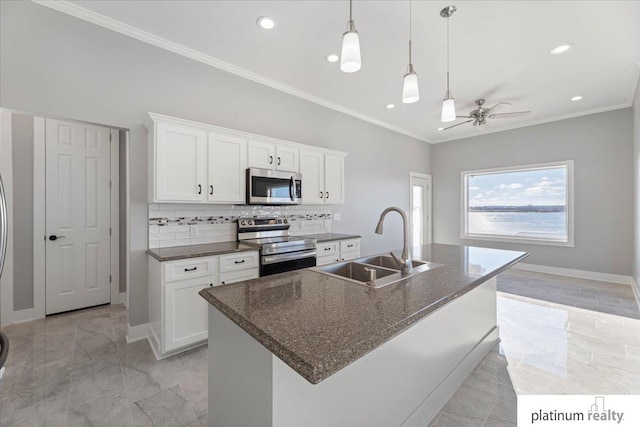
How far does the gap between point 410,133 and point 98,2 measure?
5.41 meters

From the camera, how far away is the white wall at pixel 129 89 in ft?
7.24

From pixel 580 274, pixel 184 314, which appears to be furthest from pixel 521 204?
pixel 184 314

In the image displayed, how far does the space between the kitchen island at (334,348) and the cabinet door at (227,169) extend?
5.36 feet

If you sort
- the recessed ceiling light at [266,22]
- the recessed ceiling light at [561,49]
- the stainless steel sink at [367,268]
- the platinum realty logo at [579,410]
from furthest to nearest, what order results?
the recessed ceiling light at [561,49], the recessed ceiling light at [266,22], the stainless steel sink at [367,268], the platinum realty logo at [579,410]

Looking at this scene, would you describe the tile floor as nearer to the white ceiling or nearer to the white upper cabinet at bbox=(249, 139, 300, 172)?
the white upper cabinet at bbox=(249, 139, 300, 172)

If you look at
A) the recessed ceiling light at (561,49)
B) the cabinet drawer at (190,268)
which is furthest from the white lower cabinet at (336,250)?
the recessed ceiling light at (561,49)

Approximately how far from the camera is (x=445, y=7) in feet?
7.61

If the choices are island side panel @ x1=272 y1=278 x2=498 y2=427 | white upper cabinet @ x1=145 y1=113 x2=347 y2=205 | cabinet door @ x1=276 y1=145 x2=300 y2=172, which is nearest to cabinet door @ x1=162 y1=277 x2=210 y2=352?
white upper cabinet @ x1=145 y1=113 x2=347 y2=205

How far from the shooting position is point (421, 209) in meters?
6.62

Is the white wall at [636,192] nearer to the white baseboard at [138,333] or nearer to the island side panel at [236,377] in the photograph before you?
the island side panel at [236,377]

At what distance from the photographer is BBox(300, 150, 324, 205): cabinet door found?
12.0ft

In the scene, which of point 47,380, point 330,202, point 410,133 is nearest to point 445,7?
point 330,202

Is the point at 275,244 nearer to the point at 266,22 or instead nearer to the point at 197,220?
the point at 197,220

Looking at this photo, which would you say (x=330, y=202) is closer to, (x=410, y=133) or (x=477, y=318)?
(x=477, y=318)
